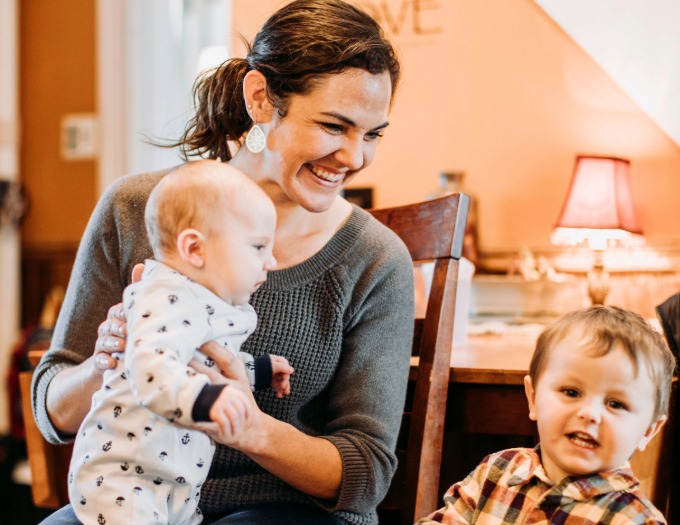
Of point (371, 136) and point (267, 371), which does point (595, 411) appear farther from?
point (371, 136)

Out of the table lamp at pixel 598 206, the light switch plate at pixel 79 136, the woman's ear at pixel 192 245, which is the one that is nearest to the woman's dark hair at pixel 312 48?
the woman's ear at pixel 192 245

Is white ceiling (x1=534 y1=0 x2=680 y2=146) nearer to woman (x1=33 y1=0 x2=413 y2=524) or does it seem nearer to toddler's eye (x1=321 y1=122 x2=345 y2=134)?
woman (x1=33 y1=0 x2=413 y2=524)

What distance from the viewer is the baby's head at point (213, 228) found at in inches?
45.7

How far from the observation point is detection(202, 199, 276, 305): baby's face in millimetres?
1160

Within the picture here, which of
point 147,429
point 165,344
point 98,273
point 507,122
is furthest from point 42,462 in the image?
point 507,122

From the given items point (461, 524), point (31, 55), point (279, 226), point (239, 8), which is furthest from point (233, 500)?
point (31, 55)

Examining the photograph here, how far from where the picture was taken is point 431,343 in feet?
5.41

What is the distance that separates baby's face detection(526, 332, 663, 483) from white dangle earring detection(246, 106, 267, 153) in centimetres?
68

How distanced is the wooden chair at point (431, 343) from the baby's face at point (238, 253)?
1.80 ft

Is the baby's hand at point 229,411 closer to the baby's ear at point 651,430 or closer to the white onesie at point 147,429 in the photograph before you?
the white onesie at point 147,429

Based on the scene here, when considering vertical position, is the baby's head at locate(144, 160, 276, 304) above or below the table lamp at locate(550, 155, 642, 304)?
above

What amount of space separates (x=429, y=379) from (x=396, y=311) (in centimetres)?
15

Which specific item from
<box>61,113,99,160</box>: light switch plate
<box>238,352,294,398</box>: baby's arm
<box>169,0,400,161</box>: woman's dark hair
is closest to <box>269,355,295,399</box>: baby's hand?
<box>238,352,294,398</box>: baby's arm

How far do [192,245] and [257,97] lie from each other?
19.3 inches
